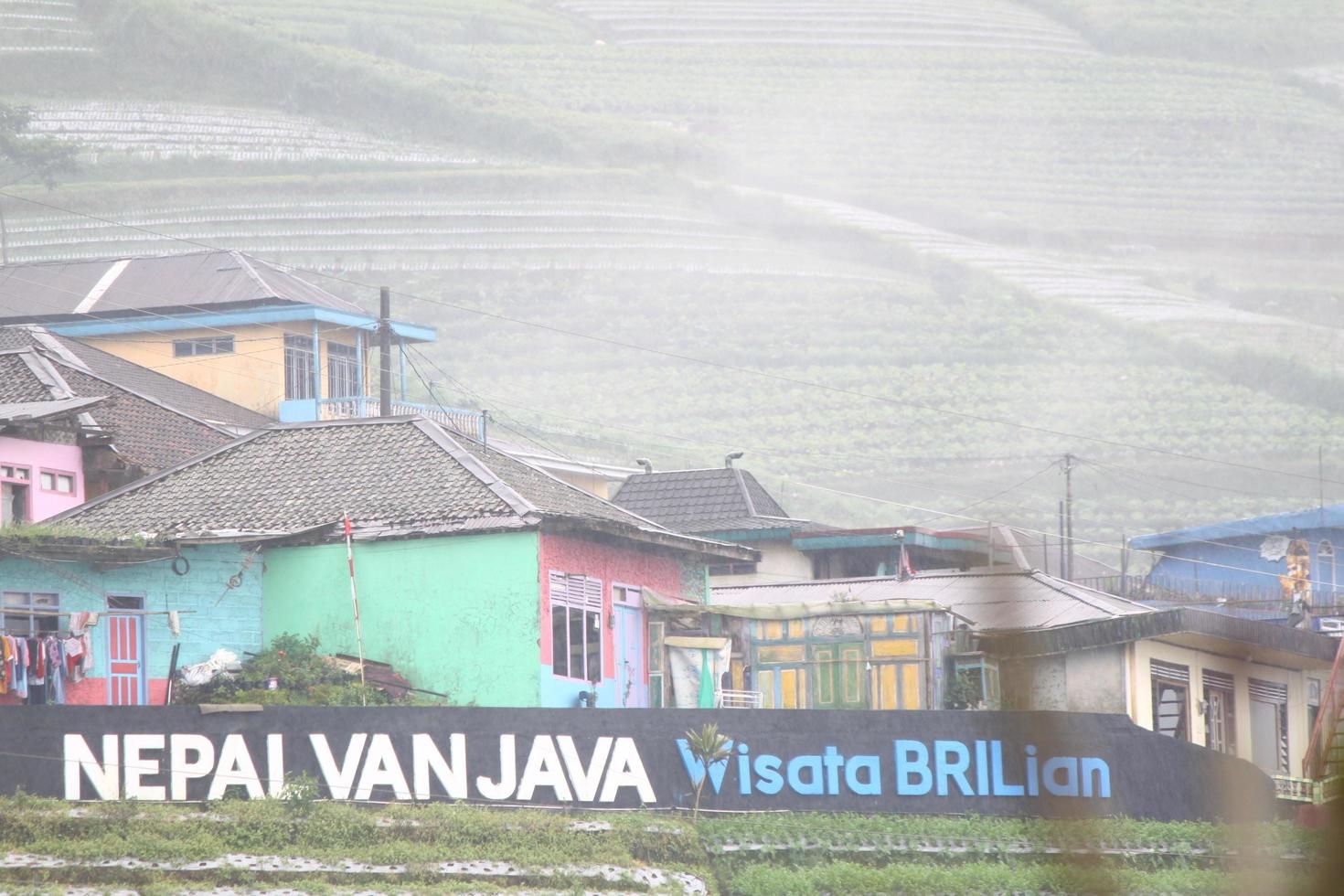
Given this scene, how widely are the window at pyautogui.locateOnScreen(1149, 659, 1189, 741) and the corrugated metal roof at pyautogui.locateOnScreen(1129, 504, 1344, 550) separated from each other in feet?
47.2

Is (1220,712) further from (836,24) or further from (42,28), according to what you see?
(836,24)

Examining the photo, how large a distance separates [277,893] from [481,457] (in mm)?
11813

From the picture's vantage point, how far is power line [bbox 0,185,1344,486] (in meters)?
99.1

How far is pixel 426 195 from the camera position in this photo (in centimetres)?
13825

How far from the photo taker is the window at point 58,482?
3356 cm

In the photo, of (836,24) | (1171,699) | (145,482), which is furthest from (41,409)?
(836,24)

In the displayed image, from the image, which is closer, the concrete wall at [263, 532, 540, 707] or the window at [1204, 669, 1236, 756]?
the concrete wall at [263, 532, 540, 707]

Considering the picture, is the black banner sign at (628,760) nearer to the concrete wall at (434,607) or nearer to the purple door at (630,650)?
the concrete wall at (434,607)

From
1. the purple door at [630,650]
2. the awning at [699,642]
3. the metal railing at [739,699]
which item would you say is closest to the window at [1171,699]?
the metal railing at [739,699]

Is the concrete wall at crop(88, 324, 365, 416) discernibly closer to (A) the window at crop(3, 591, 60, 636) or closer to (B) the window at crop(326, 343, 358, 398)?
(B) the window at crop(326, 343, 358, 398)

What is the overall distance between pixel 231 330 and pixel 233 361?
90 cm

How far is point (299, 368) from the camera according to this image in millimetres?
47875

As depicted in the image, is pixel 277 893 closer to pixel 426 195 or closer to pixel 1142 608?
pixel 1142 608

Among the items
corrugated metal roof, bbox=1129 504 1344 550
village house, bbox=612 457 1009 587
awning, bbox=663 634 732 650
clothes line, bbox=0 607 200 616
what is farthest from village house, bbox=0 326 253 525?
corrugated metal roof, bbox=1129 504 1344 550
